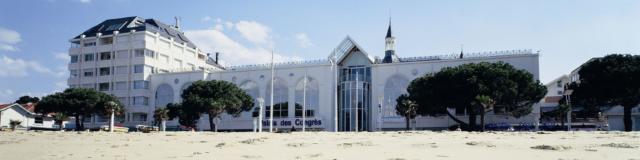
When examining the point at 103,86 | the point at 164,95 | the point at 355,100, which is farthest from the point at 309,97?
the point at 103,86

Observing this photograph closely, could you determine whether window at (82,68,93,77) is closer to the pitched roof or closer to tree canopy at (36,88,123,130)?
the pitched roof

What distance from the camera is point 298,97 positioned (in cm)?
8438

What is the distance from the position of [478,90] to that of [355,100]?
23329mm

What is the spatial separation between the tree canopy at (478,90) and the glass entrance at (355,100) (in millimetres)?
15075

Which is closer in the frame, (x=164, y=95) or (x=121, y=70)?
(x=164, y=95)

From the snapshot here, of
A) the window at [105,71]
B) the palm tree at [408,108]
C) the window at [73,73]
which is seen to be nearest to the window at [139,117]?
the window at [105,71]

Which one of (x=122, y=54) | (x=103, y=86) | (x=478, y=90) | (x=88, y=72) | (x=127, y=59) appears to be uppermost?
(x=122, y=54)

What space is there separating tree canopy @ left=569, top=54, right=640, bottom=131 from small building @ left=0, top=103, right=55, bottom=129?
257 feet

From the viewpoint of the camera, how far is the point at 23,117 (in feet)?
305

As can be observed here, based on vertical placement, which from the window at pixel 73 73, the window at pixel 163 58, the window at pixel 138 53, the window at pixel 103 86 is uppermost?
the window at pixel 138 53

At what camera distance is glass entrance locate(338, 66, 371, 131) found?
268ft

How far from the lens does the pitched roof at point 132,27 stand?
323ft

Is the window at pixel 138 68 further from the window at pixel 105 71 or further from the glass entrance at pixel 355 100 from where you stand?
the glass entrance at pixel 355 100

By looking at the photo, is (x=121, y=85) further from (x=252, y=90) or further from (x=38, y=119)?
(x=252, y=90)
